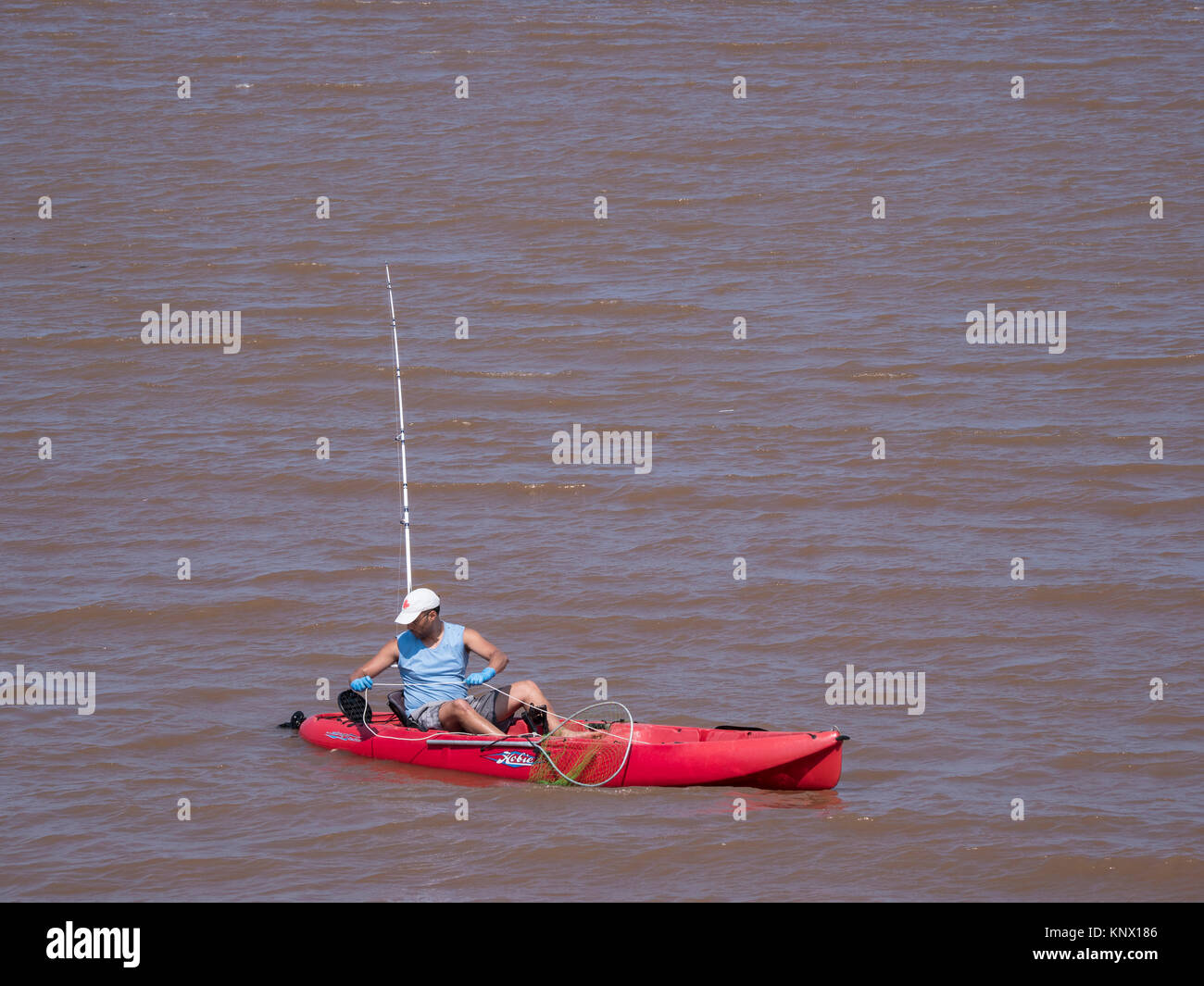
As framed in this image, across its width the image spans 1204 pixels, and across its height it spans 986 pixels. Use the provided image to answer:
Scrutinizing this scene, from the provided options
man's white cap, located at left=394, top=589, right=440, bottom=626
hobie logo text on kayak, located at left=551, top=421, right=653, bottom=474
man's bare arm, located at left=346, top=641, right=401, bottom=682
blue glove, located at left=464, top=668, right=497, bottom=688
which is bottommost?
blue glove, located at left=464, top=668, right=497, bottom=688

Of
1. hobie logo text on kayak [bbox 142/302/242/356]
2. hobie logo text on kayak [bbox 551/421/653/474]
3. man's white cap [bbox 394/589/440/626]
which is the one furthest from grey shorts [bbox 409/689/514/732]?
hobie logo text on kayak [bbox 142/302/242/356]

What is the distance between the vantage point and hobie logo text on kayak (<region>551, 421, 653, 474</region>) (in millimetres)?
13445

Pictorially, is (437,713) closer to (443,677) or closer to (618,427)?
(443,677)

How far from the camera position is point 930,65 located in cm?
2138

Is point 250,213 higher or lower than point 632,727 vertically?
higher

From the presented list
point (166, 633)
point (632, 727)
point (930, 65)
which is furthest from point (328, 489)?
point (930, 65)

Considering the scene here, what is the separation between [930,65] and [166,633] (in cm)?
1494

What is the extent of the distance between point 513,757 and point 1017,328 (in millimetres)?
9654

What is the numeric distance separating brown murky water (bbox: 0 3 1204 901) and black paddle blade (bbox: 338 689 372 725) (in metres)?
0.27

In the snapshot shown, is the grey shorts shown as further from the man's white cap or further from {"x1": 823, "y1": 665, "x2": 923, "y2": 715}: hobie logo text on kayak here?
{"x1": 823, "y1": 665, "x2": 923, "y2": 715}: hobie logo text on kayak

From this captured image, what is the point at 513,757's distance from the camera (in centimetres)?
804

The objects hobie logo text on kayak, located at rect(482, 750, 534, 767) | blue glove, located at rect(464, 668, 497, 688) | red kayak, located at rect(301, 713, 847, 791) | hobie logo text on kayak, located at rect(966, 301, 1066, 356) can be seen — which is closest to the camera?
red kayak, located at rect(301, 713, 847, 791)

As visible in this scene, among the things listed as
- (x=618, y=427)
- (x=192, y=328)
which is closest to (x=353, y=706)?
(x=618, y=427)

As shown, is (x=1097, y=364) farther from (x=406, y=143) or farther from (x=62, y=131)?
(x=62, y=131)
